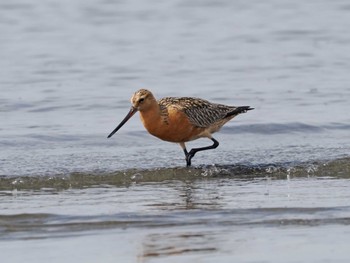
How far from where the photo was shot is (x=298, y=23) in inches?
861

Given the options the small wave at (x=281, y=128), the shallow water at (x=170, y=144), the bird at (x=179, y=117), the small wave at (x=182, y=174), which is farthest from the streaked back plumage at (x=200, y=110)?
the small wave at (x=281, y=128)

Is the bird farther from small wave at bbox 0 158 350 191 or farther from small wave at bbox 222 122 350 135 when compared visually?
small wave at bbox 222 122 350 135

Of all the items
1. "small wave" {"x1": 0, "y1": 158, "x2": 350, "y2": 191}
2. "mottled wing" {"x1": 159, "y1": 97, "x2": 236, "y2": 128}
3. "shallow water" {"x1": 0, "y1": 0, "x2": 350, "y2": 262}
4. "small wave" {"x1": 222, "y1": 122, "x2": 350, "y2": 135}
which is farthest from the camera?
"small wave" {"x1": 222, "y1": 122, "x2": 350, "y2": 135}

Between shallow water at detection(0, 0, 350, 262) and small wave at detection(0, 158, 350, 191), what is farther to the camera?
small wave at detection(0, 158, 350, 191)

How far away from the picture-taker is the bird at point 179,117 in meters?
11.4

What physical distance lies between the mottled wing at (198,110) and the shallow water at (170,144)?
452mm

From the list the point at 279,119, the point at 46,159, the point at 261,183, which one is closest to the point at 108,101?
the point at 279,119

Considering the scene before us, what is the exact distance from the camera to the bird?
11398 millimetres

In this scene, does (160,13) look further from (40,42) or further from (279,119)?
(279,119)

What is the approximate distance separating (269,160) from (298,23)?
10.3 meters

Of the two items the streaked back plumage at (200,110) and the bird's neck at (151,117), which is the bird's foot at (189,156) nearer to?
the streaked back plumage at (200,110)

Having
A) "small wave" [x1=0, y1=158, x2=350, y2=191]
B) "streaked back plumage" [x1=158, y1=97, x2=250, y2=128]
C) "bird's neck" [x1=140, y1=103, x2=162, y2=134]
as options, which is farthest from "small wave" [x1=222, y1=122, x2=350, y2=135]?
"bird's neck" [x1=140, y1=103, x2=162, y2=134]

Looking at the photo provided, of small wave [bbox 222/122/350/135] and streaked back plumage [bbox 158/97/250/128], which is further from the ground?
streaked back plumage [bbox 158/97/250/128]

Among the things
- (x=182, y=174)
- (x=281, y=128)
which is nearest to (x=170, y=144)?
(x=281, y=128)
